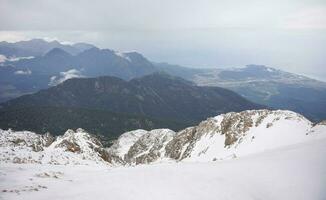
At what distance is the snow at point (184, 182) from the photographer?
27.7 metres

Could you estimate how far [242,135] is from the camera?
111m

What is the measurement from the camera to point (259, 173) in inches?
1506

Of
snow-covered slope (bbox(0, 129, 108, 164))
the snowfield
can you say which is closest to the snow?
the snowfield

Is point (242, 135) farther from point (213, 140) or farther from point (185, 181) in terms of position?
point (185, 181)

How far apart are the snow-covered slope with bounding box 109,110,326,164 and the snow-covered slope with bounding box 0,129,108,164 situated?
30.3 meters

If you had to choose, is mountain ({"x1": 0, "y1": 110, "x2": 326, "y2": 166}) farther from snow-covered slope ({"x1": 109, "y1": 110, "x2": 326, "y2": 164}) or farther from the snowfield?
the snowfield

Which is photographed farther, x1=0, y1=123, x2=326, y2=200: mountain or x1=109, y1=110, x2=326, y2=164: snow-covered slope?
x1=109, y1=110, x2=326, y2=164: snow-covered slope

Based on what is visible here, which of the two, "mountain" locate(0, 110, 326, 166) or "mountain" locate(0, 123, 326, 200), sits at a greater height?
"mountain" locate(0, 123, 326, 200)

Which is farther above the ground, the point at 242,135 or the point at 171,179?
the point at 171,179

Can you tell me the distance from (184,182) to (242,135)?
82.8 m

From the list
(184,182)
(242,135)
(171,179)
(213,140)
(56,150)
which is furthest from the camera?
(213,140)

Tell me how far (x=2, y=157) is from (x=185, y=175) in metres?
24.8

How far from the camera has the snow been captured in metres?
27.7

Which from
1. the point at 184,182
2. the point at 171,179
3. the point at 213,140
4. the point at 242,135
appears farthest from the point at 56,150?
the point at 213,140
